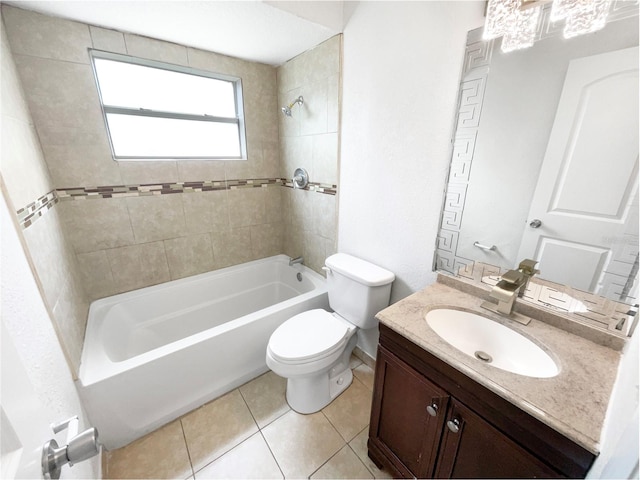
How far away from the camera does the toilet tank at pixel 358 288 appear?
1.50 meters

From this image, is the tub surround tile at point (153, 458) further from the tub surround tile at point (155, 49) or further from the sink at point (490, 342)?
the tub surround tile at point (155, 49)

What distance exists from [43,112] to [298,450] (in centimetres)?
224

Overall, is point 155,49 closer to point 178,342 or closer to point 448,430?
point 178,342

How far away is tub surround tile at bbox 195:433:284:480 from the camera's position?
1.21m

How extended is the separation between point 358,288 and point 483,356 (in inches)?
27.7

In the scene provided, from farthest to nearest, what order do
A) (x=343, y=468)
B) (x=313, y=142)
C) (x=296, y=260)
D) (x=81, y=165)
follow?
(x=296, y=260)
(x=313, y=142)
(x=81, y=165)
(x=343, y=468)

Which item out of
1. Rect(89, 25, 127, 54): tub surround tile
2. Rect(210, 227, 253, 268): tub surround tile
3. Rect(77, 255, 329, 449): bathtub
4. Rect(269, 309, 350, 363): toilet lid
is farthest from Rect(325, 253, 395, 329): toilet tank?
Rect(89, 25, 127, 54): tub surround tile

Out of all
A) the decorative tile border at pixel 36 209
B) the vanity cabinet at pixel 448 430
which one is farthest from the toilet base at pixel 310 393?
the decorative tile border at pixel 36 209

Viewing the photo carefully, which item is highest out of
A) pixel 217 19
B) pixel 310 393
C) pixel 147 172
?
pixel 217 19

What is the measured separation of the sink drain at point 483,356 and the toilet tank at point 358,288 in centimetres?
58

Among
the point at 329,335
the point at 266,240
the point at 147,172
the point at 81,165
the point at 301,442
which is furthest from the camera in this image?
the point at 266,240

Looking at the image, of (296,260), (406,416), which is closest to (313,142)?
(296,260)

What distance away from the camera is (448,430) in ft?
2.86

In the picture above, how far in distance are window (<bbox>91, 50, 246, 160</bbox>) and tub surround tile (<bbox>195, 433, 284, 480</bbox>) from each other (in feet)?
6.16
